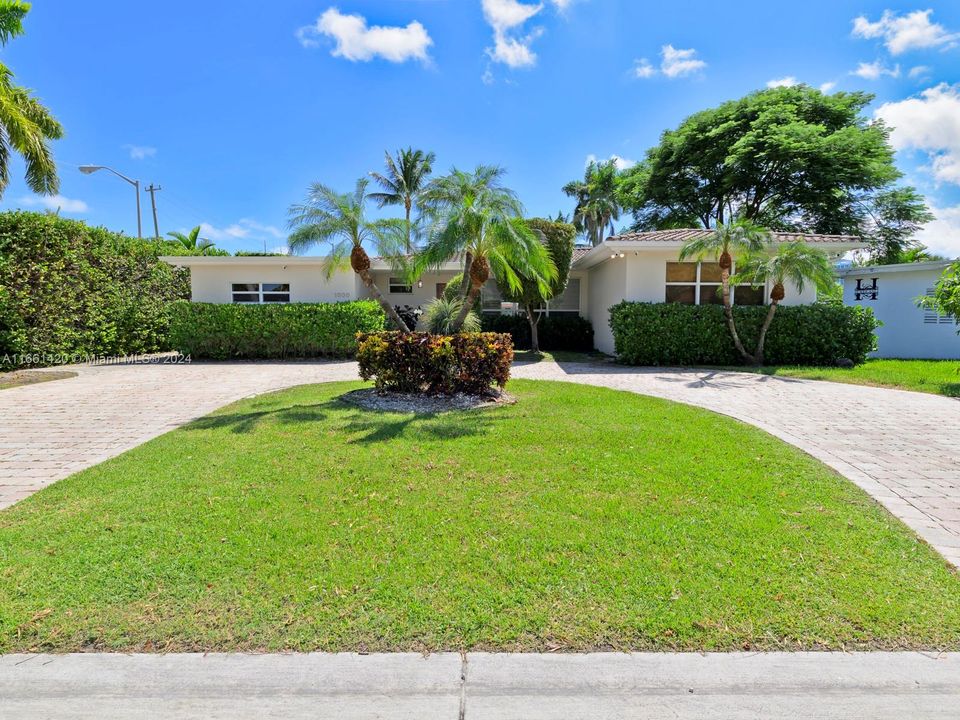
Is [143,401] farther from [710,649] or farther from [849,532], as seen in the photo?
[849,532]

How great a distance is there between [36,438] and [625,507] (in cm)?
692

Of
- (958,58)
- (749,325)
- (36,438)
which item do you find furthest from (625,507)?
(958,58)

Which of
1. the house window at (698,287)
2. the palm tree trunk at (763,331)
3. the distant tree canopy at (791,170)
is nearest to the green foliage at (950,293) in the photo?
the palm tree trunk at (763,331)

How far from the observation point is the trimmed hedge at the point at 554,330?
58.4ft

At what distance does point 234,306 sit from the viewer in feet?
46.1

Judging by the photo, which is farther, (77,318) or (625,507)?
(77,318)

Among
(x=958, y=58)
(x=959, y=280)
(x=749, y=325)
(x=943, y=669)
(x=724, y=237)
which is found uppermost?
(x=958, y=58)

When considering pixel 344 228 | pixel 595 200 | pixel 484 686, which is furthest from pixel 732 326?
pixel 595 200

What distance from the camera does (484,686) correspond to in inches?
79.2

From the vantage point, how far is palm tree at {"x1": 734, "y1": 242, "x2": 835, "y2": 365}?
1093cm

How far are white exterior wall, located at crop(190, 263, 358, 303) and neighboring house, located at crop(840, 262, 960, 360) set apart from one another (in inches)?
719

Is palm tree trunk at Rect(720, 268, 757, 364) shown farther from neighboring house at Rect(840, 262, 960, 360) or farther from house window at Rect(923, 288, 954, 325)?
house window at Rect(923, 288, 954, 325)

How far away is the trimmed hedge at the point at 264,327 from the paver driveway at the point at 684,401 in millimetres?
1907

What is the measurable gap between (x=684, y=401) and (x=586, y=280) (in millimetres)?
11416
